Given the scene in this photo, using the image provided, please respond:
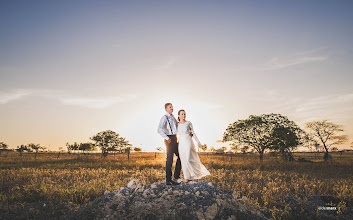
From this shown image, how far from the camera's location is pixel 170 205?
5.59 metres

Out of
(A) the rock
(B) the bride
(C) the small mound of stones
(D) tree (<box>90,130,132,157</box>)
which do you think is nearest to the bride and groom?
(B) the bride

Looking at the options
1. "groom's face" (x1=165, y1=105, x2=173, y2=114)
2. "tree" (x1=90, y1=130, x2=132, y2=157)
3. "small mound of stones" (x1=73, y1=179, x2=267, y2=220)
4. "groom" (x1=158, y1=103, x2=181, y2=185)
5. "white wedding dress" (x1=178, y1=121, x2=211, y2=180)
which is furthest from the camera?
"tree" (x1=90, y1=130, x2=132, y2=157)

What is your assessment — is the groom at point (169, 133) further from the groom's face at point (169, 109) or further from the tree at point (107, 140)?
the tree at point (107, 140)

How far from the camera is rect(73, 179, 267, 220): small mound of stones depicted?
208 inches

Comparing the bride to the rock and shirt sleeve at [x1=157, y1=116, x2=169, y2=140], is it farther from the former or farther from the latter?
the rock

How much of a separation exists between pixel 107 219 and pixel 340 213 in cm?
619

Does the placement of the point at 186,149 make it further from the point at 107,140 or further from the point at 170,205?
the point at 107,140

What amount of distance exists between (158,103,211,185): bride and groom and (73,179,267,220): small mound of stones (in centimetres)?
87

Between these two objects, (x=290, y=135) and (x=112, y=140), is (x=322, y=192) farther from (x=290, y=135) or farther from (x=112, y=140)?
(x=112, y=140)

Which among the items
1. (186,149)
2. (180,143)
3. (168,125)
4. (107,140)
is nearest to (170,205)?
(186,149)

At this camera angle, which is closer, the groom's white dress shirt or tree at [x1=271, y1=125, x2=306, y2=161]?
the groom's white dress shirt

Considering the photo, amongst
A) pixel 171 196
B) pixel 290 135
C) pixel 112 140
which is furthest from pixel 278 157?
pixel 112 140

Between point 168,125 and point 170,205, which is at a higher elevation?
point 168,125

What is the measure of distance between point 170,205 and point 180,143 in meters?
2.30
